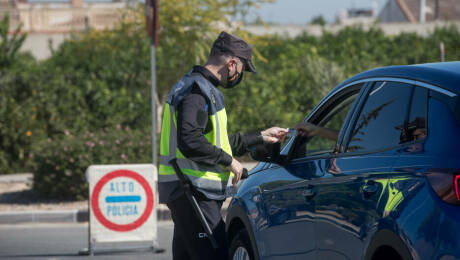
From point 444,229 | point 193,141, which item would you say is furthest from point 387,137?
point 193,141

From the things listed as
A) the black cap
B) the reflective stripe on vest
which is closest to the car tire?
the reflective stripe on vest

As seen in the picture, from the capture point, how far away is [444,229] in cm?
294

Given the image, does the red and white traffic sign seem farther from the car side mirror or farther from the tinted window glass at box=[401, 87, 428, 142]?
the tinted window glass at box=[401, 87, 428, 142]

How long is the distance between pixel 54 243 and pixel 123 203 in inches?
51.0

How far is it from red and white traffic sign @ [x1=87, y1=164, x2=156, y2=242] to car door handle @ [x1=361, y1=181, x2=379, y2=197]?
17.3 ft

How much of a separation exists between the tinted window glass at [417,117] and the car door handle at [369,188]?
0.79 feet

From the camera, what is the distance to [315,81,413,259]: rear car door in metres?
3.46

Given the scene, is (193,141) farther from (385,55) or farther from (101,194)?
(385,55)

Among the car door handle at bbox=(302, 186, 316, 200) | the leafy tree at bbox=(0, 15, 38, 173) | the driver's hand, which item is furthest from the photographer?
the leafy tree at bbox=(0, 15, 38, 173)

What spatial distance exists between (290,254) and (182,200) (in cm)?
73

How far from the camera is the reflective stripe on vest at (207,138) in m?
4.55

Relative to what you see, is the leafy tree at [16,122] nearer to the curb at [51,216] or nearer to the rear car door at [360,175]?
the curb at [51,216]

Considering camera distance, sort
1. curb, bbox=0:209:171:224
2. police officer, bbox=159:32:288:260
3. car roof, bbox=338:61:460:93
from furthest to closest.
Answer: curb, bbox=0:209:171:224 < police officer, bbox=159:32:288:260 < car roof, bbox=338:61:460:93

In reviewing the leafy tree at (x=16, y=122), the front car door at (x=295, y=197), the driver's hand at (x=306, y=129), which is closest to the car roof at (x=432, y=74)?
the front car door at (x=295, y=197)
